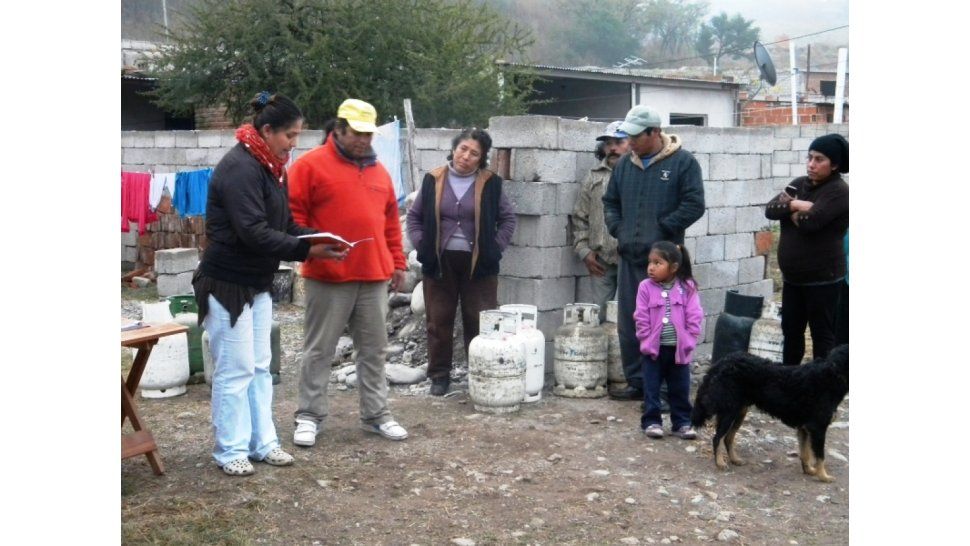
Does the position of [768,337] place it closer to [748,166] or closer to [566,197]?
[566,197]

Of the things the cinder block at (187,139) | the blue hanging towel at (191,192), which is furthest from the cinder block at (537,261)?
the cinder block at (187,139)

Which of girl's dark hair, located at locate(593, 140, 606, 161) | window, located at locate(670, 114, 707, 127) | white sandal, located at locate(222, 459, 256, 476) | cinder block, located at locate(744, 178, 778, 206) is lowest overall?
white sandal, located at locate(222, 459, 256, 476)

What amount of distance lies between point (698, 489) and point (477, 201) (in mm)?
2630

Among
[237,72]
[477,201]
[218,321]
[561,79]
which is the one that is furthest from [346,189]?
[561,79]

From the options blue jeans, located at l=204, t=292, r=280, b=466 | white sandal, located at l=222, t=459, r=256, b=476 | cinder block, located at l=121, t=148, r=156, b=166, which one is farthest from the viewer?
cinder block, located at l=121, t=148, r=156, b=166

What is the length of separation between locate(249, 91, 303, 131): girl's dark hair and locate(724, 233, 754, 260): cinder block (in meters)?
4.71

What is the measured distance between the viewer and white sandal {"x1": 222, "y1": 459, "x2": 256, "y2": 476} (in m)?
5.15

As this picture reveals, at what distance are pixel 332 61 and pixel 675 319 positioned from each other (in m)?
13.9

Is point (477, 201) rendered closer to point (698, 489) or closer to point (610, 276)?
point (610, 276)

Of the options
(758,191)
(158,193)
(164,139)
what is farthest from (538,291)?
(164,139)

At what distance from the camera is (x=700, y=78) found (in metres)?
23.3

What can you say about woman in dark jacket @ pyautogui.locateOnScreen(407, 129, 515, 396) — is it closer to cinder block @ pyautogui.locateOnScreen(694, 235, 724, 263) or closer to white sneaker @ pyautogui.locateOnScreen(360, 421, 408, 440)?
white sneaker @ pyautogui.locateOnScreen(360, 421, 408, 440)

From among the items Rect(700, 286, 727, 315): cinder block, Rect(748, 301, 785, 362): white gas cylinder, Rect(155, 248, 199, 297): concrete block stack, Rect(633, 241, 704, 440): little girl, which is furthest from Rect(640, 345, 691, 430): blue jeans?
Rect(155, 248, 199, 297): concrete block stack

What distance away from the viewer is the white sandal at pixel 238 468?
5.15 m
